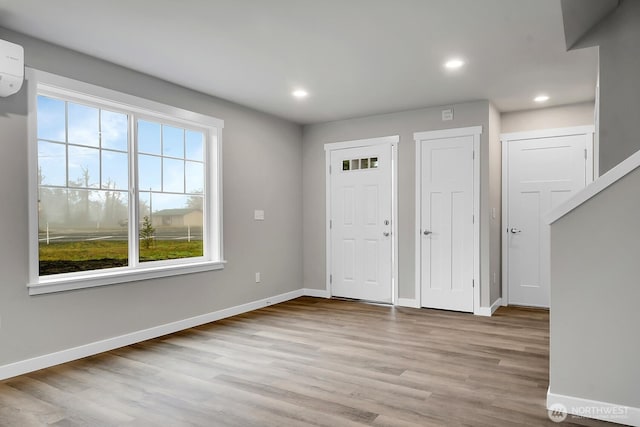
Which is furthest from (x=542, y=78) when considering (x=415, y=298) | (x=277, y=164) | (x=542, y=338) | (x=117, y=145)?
(x=117, y=145)

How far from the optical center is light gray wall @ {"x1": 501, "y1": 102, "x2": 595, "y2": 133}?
496cm

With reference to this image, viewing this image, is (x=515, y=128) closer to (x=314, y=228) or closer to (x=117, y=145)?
(x=314, y=228)

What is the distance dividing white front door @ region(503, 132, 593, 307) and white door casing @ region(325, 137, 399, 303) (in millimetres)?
1556

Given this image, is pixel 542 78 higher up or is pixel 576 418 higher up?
pixel 542 78

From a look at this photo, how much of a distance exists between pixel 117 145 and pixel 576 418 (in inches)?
158

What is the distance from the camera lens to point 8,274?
9.56 feet

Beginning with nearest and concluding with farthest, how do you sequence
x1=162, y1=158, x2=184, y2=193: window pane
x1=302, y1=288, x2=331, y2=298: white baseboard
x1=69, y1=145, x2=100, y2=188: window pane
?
x1=69, y1=145, x2=100, y2=188: window pane, x1=162, y1=158, x2=184, y2=193: window pane, x1=302, y1=288, x2=331, y2=298: white baseboard

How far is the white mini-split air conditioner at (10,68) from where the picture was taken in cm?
271

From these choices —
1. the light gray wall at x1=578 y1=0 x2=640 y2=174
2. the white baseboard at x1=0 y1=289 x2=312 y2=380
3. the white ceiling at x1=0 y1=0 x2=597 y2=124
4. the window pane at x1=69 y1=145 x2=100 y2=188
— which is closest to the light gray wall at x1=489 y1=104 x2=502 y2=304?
the white ceiling at x1=0 y1=0 x2=597 y2=124

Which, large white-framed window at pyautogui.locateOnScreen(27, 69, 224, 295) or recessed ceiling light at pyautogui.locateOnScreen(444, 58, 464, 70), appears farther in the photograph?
recessed ceiling light at pyautogui.locateOnScreen(444, 58, 464, 70)

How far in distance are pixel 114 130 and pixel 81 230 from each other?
952 millimetres

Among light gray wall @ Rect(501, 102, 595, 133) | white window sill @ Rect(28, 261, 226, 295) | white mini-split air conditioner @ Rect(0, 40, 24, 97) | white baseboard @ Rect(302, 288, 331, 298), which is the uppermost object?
light gray wall @ Rect(501, 102, 595, 133)

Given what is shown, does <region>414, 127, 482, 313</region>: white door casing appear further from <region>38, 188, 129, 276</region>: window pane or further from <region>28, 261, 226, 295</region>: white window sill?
<region>38, 188, 129, 276</region>: window pane

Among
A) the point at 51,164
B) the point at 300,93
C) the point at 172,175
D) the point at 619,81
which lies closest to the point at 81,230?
the point at 51,164
